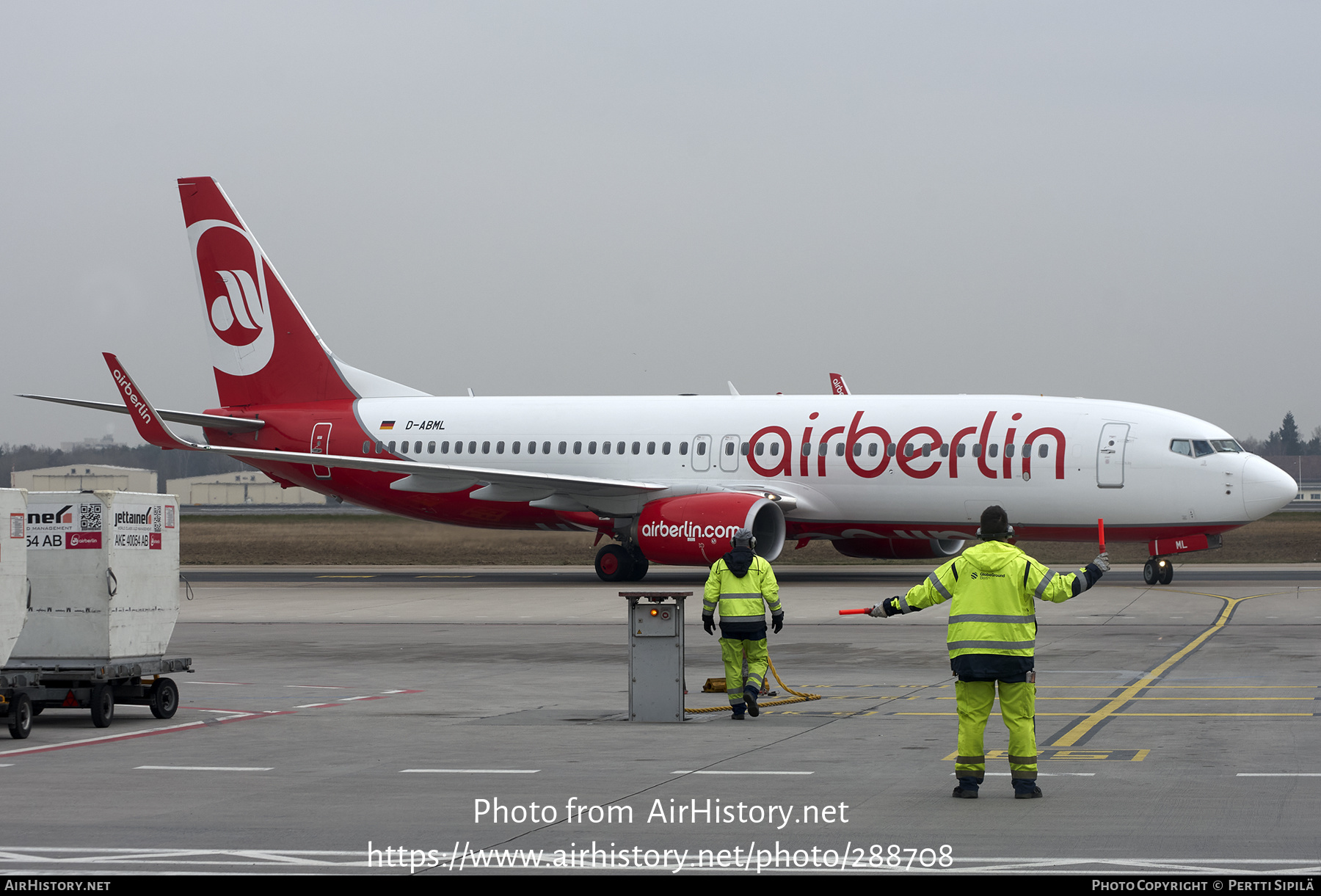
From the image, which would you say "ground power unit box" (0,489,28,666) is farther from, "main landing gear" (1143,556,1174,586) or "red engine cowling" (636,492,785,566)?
"main landing gear" (1143,556,1174,586)

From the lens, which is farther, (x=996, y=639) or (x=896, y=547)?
(x=896, y=547)

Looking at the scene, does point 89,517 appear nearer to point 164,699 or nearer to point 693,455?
point 164,699

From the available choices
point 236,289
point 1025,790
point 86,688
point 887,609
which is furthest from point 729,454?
point 1025,790

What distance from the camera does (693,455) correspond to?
3453 cm

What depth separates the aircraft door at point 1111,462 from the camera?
30.1 m

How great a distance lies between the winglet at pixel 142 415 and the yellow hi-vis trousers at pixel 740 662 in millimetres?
Answer: 19469

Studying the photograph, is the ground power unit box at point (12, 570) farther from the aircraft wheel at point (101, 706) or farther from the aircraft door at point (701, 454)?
the aircraft door at point (701, 454)

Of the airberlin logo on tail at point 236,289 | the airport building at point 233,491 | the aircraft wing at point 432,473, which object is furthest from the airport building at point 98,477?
the airport building at point 233,491

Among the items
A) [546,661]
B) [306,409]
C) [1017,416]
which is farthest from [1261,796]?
[306,409]

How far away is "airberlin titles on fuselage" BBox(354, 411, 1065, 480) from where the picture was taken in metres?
30.7

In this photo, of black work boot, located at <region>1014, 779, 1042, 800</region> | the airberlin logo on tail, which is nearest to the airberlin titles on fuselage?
the airberlin logo on tail

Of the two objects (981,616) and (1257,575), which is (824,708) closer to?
(981,616)

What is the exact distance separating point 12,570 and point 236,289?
26782 millimetres

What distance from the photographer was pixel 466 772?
439 inches
